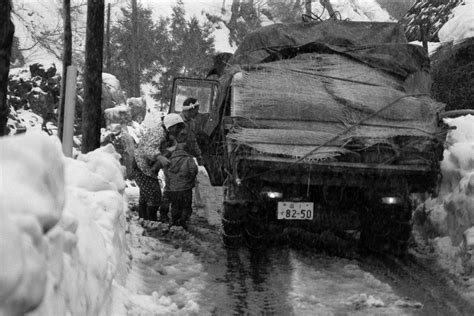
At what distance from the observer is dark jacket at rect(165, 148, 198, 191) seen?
8.60 metres

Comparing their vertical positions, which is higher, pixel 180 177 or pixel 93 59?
pixel 93 59

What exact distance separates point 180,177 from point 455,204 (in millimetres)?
3325

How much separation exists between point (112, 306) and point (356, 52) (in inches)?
217

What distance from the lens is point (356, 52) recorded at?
8938 mm

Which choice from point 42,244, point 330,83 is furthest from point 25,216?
point 330,83

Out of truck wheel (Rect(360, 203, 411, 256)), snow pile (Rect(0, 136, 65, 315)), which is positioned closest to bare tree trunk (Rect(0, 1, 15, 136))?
truck wheel (Rect(360, 203, 411, 256))

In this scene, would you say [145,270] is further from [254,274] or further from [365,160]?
[365,160]

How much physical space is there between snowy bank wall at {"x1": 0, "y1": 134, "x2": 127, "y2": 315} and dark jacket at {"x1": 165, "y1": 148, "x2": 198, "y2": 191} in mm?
4206

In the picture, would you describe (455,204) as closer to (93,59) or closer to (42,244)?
(42,244)

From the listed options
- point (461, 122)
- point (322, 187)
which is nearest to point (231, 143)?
point (322, 187)

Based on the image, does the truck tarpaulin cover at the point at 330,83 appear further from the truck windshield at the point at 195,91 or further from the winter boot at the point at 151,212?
the truck windshield at the point at 195,91

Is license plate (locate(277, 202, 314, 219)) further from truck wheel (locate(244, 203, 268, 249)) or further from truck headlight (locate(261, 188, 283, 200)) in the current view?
truck wheel (locate(244, 203, 268, 249))

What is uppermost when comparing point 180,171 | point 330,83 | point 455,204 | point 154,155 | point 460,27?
point 460,27

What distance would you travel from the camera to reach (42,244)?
2.73 m
